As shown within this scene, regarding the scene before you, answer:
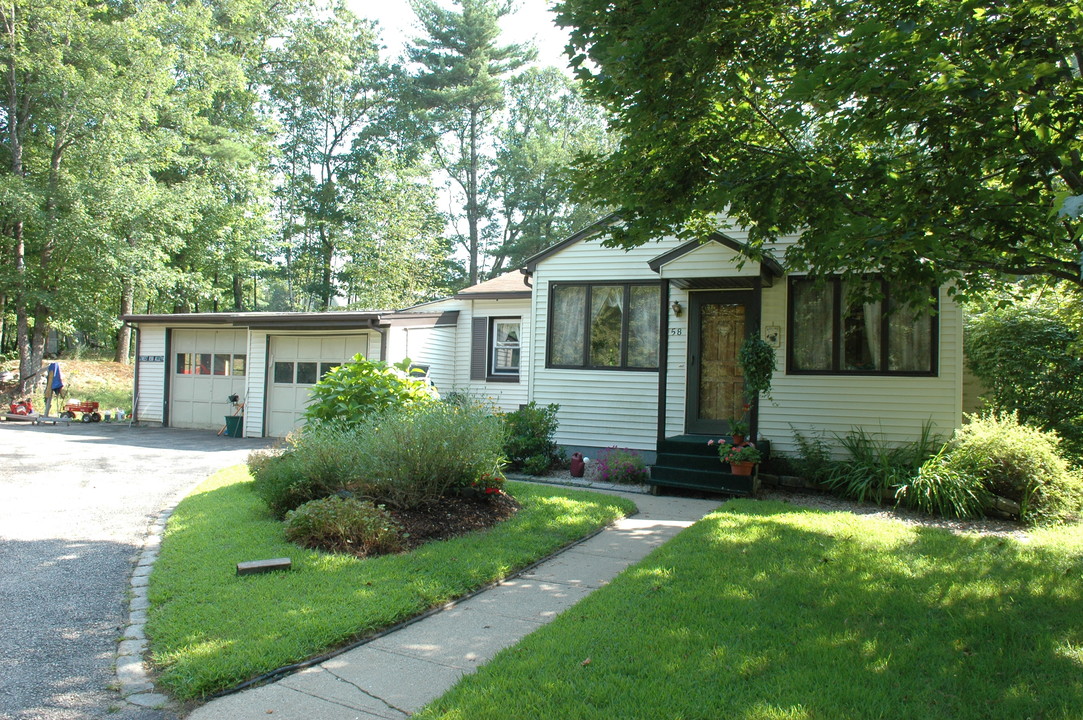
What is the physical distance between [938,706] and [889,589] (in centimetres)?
184

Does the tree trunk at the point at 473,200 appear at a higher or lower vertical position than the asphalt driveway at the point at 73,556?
higher

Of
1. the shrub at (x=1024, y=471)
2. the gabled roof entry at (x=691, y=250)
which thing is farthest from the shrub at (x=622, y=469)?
the shrub at (x=1024, y=471)

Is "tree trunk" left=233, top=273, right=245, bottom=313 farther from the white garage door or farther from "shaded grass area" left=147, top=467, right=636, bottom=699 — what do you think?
"shaded grass area" left=147, top=467, right=636, bottom=699

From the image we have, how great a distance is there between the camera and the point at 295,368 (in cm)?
1591

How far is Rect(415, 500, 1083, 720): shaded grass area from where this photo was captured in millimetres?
3176

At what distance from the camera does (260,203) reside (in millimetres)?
29594

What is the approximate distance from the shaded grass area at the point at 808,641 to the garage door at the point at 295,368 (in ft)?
37.6

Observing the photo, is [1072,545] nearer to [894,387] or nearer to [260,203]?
[894,387]

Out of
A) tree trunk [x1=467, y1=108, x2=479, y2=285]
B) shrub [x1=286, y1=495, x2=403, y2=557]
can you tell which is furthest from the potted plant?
tree trunk [x1=467, y1=108, x2=479, y2=285]

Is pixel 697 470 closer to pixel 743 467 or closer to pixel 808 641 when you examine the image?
pixel 743 467

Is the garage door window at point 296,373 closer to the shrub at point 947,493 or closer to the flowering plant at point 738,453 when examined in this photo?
the flowering plant at point 738,453

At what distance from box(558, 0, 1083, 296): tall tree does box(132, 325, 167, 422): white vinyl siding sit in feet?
49.3

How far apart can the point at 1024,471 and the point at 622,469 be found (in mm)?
5061

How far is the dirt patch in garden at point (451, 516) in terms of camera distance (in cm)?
629
